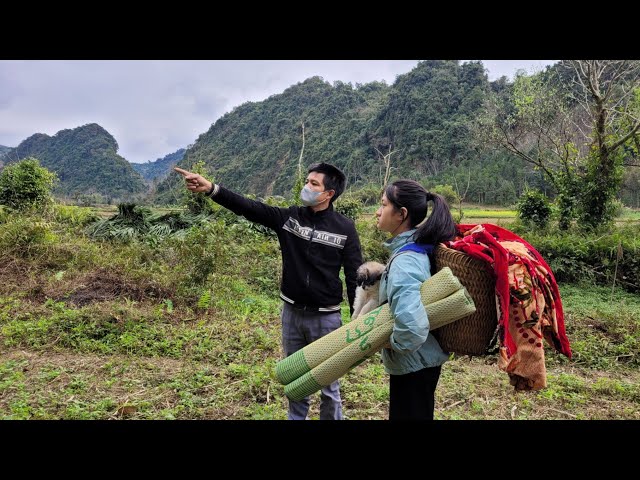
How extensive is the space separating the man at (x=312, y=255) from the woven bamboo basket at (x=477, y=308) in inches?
30.9

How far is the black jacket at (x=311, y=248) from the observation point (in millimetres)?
2389

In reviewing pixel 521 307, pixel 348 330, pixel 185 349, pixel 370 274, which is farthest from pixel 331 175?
pixel 185 349

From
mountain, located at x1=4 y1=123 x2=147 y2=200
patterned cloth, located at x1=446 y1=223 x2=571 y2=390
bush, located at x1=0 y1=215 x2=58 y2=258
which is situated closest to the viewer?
patterned cloth, located at x1=446 y1=223 x2=571 y2=390

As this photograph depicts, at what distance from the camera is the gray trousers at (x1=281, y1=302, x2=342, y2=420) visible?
2373 millimetres

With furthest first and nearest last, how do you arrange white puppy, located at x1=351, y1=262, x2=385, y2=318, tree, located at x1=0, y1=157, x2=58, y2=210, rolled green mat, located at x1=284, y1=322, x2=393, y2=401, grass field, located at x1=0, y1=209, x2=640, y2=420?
tree, located at x1=0, y1=157, x2=58, y2=210
grass field, located at x1=0, y1=209, x2=640, y2=420
white puppy, located at x1=351, y1=262, x2=385, y2=318
rolled green mat, located at x1=284, y1=322, x2=393, y2=401

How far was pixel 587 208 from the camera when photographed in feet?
35.2

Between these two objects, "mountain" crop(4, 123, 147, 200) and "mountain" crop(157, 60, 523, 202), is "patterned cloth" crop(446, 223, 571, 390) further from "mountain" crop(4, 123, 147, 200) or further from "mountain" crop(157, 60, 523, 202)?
"mountain" crop(4, 123, 147, 200)

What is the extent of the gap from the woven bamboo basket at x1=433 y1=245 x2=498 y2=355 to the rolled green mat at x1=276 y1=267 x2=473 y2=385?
0.30ft

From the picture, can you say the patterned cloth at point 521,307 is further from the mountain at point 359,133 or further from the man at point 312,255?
the mountain at point 359,133

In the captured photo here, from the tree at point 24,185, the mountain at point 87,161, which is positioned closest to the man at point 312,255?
the tree at point 24,185

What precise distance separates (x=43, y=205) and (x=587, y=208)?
40.4 feet

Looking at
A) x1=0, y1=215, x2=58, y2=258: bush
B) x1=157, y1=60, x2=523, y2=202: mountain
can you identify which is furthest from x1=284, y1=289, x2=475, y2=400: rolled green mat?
x1=157, y1=60, x2=523, y2=202: mountain

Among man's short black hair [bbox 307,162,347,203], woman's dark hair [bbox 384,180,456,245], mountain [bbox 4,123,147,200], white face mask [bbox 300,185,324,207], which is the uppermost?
mountain [bbox 4,123,147,200]

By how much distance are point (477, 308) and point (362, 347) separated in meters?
0.44
